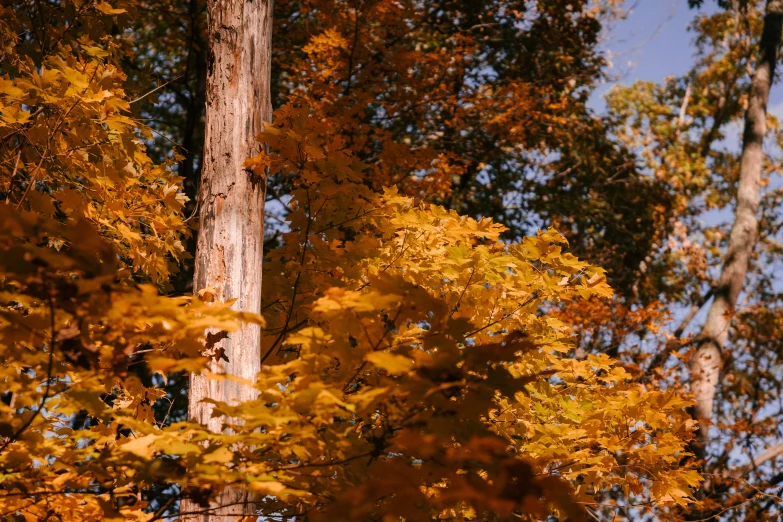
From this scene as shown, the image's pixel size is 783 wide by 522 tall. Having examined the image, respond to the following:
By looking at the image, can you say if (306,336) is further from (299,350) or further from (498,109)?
(498,109)

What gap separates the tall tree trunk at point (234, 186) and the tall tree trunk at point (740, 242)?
20.6 ft

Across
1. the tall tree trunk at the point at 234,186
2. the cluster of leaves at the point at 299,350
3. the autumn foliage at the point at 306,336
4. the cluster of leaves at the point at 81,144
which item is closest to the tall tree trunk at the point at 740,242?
the autumn foliage at the point at 306,336

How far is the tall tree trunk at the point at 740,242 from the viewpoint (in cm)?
814

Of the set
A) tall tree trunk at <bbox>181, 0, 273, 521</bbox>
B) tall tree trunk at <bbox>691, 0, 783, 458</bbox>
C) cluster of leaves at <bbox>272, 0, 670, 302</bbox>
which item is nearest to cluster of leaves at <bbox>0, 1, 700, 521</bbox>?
tall tree trunk at <bbox>181, 0, 273, 521</bbox>

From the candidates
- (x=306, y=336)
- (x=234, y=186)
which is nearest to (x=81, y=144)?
(x=234, y=186)

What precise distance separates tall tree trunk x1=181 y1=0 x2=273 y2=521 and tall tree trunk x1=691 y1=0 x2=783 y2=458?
629 centimetres

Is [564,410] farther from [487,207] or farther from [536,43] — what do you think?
[536,43]

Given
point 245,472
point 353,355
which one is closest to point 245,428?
point 245,472

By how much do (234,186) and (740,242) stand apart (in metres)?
8.03

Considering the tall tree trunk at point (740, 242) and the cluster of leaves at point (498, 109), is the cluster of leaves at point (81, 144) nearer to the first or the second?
the cluster of leaves at point (498, 109)

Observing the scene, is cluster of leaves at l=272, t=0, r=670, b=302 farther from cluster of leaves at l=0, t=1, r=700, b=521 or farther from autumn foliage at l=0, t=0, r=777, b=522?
cluster of leaves at l=0, t=1, r=700, b=521

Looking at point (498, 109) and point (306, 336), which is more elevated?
point (498, 109)

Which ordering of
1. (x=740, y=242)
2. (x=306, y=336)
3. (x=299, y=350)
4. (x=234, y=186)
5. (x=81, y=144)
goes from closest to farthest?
(x=306, y=336), (x=234, y=186), (x=81, y=144), (x=299, y=350), (x=740, y=242)

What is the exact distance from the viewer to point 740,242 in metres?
9.02
